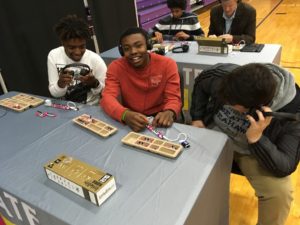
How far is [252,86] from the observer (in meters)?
0.92

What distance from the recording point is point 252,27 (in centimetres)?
236

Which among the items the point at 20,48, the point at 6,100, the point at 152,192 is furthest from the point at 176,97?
the point at 20,48

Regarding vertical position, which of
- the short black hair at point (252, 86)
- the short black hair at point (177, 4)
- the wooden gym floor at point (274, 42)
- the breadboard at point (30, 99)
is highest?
the short black hair at point (177, 4)

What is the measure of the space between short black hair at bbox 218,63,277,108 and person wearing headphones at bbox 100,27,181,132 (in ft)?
1.31

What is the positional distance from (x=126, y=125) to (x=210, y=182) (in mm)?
453

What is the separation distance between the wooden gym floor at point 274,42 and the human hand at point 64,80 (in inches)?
43.9

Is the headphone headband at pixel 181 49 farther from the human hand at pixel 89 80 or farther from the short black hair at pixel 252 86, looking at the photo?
the short black hair at pixel 252 86

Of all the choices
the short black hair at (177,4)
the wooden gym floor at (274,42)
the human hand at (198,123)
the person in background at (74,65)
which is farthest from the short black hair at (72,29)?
the wooden gym floor at (274,42)

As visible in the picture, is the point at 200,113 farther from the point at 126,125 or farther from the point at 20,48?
the point at 20,48

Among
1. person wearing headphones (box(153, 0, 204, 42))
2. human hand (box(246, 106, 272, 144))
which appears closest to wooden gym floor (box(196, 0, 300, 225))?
human hand (box(246, 106, 272, 144))

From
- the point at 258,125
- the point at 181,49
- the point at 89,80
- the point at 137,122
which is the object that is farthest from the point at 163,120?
the point at 181,49

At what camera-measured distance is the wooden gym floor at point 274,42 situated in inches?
57.6

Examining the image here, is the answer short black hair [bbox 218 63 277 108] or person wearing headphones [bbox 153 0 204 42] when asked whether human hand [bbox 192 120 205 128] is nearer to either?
short black hair [bbox 218 63 277 108]

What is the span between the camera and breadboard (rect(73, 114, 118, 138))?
1142 millimetres
